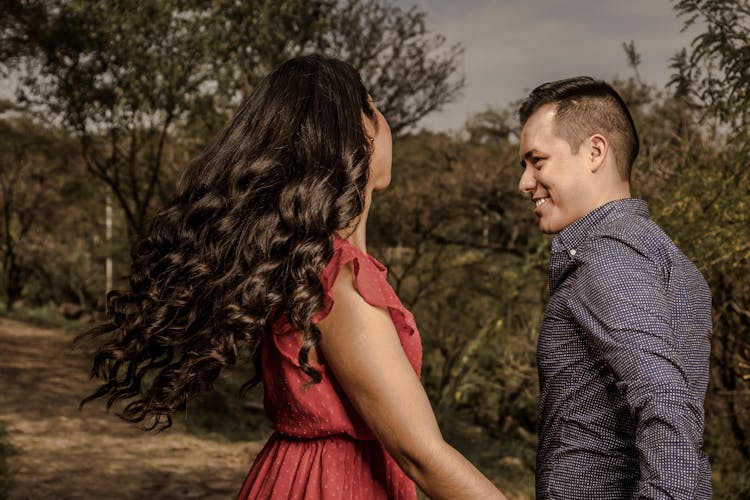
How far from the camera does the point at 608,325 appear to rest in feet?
5.60

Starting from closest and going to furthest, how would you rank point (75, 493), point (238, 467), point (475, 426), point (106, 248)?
point (75, 493) < point (238, 467) < point (475, 426) < point (106, 248)

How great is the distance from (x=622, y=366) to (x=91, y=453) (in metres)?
7.26

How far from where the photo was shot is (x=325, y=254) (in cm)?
182

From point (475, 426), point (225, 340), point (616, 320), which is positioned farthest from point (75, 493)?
point (475, 426)

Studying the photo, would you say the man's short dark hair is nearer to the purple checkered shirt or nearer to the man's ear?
the man's ear

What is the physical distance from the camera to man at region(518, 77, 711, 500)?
1.59m

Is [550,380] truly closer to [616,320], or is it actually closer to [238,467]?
[616,320]

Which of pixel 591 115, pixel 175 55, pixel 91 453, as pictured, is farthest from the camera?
pixel 175 55

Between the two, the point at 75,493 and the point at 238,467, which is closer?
the point at 75,493

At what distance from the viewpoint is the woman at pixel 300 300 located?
1736 mm

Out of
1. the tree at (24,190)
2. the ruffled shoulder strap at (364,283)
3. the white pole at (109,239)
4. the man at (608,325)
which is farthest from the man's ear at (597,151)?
the white pole at (109,239)

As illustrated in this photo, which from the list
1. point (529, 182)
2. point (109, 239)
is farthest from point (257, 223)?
point (109, 239)

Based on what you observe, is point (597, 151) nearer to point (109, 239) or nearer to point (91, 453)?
point (91, 453)

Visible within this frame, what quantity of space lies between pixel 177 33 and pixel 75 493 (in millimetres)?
6976
